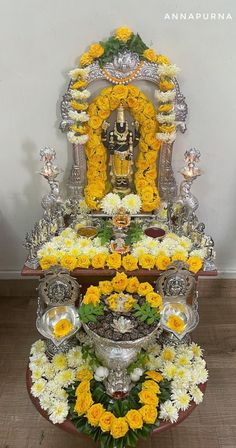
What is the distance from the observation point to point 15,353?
360cm

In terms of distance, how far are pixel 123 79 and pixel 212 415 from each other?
2672mm

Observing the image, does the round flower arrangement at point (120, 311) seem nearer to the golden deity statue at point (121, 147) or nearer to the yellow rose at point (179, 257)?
the yellow rose at point (179, 257)

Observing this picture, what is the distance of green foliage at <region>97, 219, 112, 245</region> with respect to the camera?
10.6 ft

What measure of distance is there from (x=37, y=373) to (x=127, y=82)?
2.27 meters

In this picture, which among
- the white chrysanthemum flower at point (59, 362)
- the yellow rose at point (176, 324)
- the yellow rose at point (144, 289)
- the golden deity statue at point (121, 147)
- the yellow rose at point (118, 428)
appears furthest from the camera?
the golden deity statue at point (121, 147)

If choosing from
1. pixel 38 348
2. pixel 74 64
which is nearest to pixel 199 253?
pixel 38 348

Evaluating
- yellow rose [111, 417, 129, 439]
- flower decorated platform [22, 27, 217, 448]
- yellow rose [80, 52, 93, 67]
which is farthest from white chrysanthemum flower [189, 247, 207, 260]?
yellow rose [80, 52, 93, 67]

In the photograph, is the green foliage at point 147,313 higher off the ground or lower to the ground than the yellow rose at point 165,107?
lower

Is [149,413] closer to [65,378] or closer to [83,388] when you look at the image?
[83,388]

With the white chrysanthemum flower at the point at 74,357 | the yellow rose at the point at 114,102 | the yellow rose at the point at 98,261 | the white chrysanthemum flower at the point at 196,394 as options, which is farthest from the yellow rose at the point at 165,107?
the white chrysanthemum flower at the point at 196,394

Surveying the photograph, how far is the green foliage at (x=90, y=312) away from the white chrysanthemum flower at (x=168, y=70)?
1.81 meters

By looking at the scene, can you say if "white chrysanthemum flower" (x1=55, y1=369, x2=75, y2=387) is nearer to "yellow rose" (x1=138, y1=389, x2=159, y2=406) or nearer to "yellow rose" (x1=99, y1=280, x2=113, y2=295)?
"yellow rose" (x1=138, y1=389, x2=159, y2=406)

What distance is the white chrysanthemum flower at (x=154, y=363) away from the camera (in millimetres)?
2839

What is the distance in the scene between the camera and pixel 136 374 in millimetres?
2648
